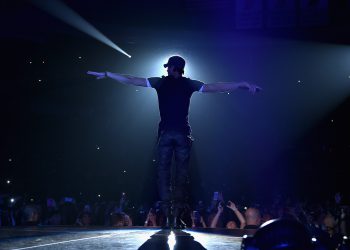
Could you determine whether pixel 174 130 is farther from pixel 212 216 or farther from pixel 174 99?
pixel 212 216

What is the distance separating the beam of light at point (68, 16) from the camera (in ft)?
27.8

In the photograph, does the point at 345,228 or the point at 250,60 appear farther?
the point at 250,60

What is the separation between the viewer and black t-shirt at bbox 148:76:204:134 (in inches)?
174

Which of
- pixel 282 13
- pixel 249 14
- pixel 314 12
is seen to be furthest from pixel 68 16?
pixel 314 12

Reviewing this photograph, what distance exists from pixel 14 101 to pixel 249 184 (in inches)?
412

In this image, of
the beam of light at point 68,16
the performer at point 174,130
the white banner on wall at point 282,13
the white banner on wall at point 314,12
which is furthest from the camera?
the beam of light at point 68,16

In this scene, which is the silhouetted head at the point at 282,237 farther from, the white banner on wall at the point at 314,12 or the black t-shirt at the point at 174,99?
the white banner on wall at the point at 314,12

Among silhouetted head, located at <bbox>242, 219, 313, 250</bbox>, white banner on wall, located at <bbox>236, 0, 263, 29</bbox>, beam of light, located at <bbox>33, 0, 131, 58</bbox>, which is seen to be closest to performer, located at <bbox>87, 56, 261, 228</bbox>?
silhouetted head, located at <bbox>242, 219, 313, 250</bbox>

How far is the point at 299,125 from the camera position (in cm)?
1667

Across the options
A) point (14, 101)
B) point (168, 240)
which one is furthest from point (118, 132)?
point (168, 240)

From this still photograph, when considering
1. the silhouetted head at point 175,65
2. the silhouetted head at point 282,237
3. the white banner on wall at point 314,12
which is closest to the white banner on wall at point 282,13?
the white banner on wall at point 314,12

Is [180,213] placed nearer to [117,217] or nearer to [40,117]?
[117,217]

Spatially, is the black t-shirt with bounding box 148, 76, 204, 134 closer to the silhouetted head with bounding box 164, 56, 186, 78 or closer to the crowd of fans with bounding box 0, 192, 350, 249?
the silhouetted head with bounding box 164, 56, 186, 78

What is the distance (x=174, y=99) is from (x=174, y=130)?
1.14ft
